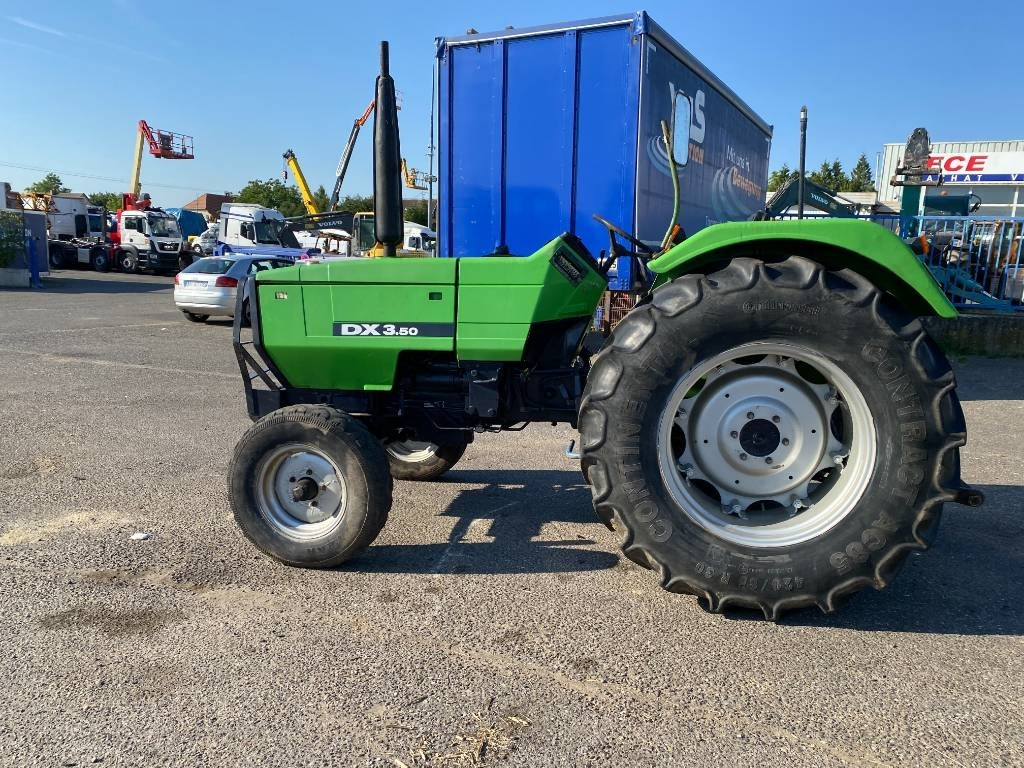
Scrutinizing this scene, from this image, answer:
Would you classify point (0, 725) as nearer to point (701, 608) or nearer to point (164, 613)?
point (164, 613)

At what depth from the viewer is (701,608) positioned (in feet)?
10.1

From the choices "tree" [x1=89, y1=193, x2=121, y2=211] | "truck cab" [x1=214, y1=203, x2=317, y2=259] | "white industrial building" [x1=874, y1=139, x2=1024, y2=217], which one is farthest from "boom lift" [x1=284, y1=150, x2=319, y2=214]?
"tree" [x1=89, y1=193, x2=121, y2=211]

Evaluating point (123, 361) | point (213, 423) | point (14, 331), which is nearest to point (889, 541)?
point (213, 423)

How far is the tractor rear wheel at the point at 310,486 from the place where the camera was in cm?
334

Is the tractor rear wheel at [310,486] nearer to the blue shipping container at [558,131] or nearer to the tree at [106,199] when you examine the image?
the blue shipping container at [558,131]

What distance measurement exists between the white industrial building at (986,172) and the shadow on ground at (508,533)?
26808 mm

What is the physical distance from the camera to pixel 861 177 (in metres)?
48.9

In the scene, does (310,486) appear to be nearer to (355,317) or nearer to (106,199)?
(355,317)

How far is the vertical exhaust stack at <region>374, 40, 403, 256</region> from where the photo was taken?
3.26 meters

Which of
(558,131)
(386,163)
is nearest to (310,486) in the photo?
(386,163)

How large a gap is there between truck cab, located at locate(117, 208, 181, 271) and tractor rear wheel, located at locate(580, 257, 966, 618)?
1260 inches

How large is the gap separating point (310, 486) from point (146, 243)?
31.4m

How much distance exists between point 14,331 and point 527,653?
12848 mm

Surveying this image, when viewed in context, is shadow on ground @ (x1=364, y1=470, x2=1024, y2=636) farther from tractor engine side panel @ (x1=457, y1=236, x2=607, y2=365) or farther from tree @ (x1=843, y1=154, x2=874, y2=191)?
tree @ (x1=843, y1=154, x2=874, y2=191)
